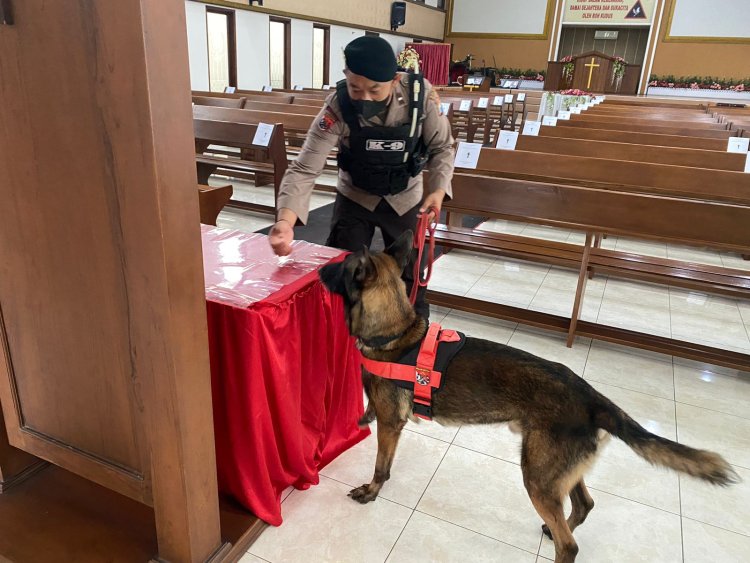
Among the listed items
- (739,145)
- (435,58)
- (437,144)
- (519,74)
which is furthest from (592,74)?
(437,144)

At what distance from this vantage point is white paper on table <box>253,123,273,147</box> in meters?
4.50

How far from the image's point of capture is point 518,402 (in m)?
1.43

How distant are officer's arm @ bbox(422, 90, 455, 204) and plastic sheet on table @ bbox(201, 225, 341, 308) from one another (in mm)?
545

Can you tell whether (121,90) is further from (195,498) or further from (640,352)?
(640,352)

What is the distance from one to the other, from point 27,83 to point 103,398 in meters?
0.74

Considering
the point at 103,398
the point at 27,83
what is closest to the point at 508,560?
the point at 103,398

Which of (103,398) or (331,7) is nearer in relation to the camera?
(103,398)

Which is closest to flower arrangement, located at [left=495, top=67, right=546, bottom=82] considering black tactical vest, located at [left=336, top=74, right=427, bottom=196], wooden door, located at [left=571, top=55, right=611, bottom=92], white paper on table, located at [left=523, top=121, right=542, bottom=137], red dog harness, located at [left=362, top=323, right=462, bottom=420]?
wooden door, located at [left=571, top=55, right=611, bottom=92]

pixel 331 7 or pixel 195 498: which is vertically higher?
pixel 331 7

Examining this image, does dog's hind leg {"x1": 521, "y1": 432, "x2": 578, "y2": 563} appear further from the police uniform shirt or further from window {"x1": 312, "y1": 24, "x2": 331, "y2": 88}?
window {"x1": 312, "y1": 24, "x2": 331, "y2": 88}

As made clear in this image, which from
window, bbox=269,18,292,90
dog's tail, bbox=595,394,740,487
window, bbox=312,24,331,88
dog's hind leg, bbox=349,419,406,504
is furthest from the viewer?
window, bbox=312,24,331,88

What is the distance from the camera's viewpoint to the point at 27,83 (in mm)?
1105

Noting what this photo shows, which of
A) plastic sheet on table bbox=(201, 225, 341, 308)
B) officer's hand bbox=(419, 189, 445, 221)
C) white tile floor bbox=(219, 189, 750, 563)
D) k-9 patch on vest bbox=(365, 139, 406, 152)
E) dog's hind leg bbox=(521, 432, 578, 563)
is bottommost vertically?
white tile floor bbox=(219, 189, 750, 563)

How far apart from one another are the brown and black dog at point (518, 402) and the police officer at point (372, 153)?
1.31 feet
